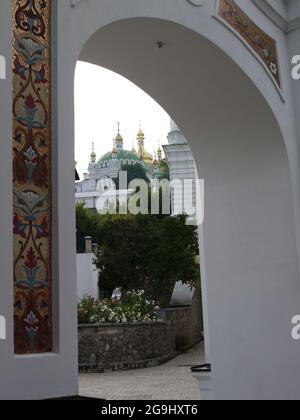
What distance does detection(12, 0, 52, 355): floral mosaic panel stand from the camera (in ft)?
8.57

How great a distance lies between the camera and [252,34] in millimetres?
4816

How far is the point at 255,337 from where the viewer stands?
508 centimetres

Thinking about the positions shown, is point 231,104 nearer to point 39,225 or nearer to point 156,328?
point 39,225

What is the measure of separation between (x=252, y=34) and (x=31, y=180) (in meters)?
2.76

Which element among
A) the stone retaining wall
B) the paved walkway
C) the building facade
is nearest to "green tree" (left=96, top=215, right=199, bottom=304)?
the stone retaining wall

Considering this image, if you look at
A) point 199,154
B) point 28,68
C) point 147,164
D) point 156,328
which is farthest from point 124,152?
point 28,68

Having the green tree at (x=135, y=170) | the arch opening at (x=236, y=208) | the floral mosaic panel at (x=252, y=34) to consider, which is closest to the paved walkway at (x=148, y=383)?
the arch opening at (x=236, y=208)

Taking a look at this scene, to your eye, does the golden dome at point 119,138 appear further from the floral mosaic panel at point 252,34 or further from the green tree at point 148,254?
the floral mosaic panel at point 252,34

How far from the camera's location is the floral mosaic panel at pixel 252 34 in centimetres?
450

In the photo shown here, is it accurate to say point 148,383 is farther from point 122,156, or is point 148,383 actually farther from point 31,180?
point 122,156

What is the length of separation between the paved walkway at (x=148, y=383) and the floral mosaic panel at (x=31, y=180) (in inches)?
224

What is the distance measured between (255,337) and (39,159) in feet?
9.74

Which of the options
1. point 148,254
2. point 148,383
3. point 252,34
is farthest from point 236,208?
point 148,254

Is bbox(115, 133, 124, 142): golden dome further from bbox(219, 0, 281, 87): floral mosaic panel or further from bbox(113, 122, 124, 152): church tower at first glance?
bbox(219, 0, 281, 87): floral mosaic panel
